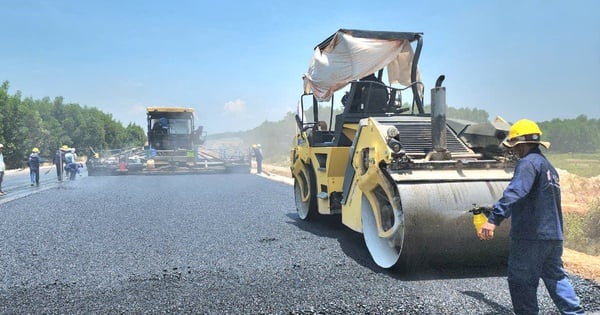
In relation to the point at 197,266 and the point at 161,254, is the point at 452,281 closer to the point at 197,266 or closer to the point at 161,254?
the point at 197,266

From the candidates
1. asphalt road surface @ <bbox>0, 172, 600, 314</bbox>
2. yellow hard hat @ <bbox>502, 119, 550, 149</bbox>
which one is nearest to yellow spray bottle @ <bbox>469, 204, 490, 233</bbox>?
yellow hard hat @ <bbox>502, 119, 550, 149</bbox>

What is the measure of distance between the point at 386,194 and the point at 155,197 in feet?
23.6

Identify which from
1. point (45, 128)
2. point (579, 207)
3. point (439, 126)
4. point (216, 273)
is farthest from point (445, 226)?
point (45, 128)

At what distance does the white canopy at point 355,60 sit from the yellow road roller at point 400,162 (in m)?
0.01

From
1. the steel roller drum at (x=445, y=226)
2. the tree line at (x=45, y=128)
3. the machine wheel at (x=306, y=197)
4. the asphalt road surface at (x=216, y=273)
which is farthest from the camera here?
the tree line at (x=45, y=128)

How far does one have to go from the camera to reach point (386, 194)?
4293 mm

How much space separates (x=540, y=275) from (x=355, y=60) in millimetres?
3367

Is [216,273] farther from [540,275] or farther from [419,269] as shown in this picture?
[540,275]

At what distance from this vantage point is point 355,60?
559cm

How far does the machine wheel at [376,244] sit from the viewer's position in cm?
423

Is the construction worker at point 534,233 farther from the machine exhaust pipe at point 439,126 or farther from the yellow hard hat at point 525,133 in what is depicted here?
the machine exhaust pipe at point 439,126

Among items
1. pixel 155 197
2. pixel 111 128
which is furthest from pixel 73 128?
pixel 155 197

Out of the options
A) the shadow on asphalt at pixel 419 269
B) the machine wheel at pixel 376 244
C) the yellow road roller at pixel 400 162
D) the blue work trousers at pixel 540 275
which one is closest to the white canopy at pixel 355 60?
the yellow road roller at pixel 400 162

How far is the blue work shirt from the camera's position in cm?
292
